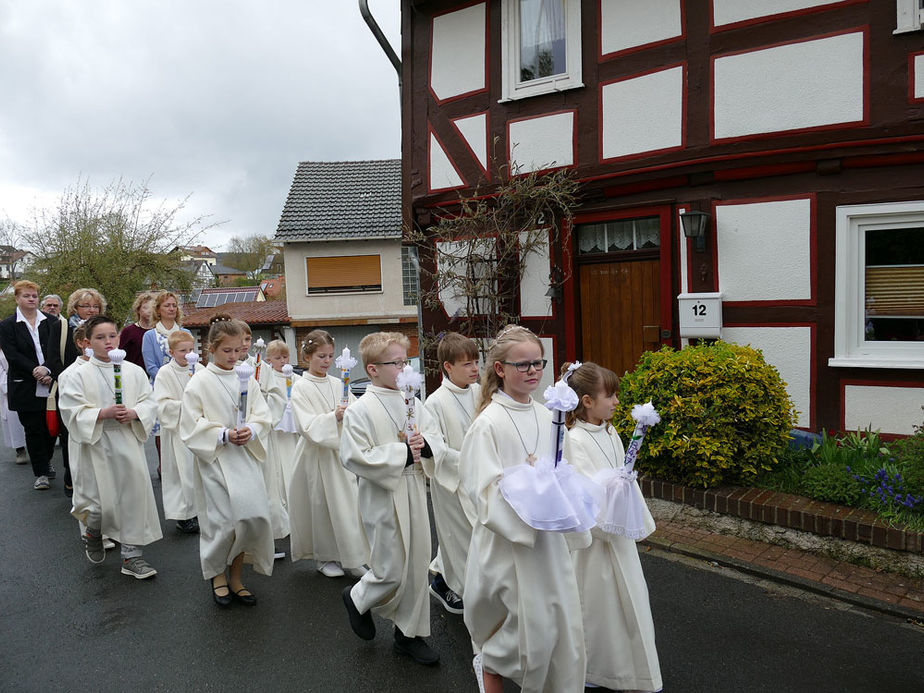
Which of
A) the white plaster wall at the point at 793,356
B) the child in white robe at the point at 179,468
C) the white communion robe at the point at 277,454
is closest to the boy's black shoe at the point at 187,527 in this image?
the child in white robe at the point at 179,468

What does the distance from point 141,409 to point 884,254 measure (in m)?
6.66

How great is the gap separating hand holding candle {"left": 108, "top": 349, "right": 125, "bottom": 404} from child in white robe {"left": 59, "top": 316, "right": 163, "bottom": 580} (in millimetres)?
78

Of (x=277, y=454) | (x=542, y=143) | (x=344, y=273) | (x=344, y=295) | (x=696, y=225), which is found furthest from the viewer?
(x=344, y=295)

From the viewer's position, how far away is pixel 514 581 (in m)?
2.76

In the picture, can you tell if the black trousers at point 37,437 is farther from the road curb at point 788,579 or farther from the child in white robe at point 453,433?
the road curb at point 788,579

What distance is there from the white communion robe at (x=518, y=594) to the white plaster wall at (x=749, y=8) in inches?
241

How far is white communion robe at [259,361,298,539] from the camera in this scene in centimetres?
526

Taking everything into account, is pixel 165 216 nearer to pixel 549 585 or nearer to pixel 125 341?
pixel 125 341

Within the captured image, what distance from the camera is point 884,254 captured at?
6.63 metres

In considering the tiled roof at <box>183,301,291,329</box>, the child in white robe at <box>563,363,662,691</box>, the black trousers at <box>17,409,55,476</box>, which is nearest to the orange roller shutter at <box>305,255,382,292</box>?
the tiled roof at <box>183,301,291,329</box>

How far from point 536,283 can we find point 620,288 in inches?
42.4

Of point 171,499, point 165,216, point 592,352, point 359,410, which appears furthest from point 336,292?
point 359,410

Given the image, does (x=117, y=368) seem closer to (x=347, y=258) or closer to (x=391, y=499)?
(x=391, y=499)

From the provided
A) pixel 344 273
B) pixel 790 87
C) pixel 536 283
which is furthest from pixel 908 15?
pixel 344 273
